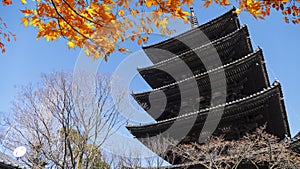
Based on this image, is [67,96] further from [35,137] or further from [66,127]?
[35,137]

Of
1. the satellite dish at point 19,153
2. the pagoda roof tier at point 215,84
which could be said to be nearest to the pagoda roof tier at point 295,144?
the pagoda roof tier at point 215,84

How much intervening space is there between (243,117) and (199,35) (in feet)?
19.1

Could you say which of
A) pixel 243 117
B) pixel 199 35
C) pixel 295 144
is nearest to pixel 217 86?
pixel 243 117

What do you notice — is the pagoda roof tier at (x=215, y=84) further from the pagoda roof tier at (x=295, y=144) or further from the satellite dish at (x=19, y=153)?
the satellite dish at (x=19, y=153)

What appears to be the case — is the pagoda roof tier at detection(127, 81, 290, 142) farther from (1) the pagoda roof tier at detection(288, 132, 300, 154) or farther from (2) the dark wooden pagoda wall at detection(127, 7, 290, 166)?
(1) the pagoda roof tier at detection(288, 132, 300, 154)

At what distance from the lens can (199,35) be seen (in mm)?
15031

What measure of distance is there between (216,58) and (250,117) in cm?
421

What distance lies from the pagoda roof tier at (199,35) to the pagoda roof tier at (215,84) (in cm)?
312

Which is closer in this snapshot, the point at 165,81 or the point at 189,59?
the point at 189,59

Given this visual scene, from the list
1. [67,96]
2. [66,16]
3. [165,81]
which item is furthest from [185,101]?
[66,16]

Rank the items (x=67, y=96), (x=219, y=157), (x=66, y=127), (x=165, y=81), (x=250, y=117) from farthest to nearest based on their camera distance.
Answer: (x=165, y=81), (x=250, y=117), (x=219, y=157), (x=67, y=96), (x=66, y=127)

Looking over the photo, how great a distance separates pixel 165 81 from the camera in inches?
614

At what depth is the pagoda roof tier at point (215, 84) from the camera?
40.0 feet

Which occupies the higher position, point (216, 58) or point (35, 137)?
point (216, 58)
